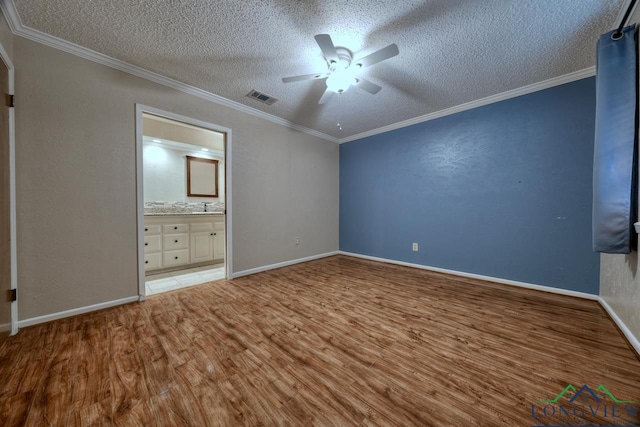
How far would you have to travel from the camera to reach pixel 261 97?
294 cm

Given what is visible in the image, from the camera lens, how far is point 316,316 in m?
2.03

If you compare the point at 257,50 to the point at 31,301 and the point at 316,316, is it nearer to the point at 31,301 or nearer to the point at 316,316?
the point at 316,316

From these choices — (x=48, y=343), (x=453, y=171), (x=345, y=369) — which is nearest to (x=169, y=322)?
(x=48, y=343)

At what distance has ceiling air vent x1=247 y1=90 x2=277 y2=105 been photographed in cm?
283

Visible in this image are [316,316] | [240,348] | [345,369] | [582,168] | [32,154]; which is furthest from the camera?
[582,168]

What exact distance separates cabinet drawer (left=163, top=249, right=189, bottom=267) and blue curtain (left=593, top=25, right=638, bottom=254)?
15.7 ft

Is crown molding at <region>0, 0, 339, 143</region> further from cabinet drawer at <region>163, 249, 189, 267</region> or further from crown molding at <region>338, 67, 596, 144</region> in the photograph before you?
cabinet drawer at <region>163, 249, 189, 267</region>

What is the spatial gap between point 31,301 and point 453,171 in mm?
4776

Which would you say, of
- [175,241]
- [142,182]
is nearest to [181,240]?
[175,241]

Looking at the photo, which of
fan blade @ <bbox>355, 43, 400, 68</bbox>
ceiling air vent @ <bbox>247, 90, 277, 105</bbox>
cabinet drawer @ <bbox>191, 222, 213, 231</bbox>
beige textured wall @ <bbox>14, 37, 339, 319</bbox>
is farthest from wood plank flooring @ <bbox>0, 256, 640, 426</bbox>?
ceiling air vent @ <bbox>247, 90, 277, 105</bbox>

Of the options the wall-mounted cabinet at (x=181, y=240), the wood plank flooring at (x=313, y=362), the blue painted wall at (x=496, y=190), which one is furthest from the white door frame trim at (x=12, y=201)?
the blue painted wall at (x=496, y=190)

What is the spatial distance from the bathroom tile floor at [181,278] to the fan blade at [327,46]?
9.76ft

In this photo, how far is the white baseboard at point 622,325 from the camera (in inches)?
58.3

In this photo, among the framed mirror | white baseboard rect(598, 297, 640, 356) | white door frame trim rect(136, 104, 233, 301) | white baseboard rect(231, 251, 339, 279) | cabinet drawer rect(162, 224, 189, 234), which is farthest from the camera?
the framed mirror
